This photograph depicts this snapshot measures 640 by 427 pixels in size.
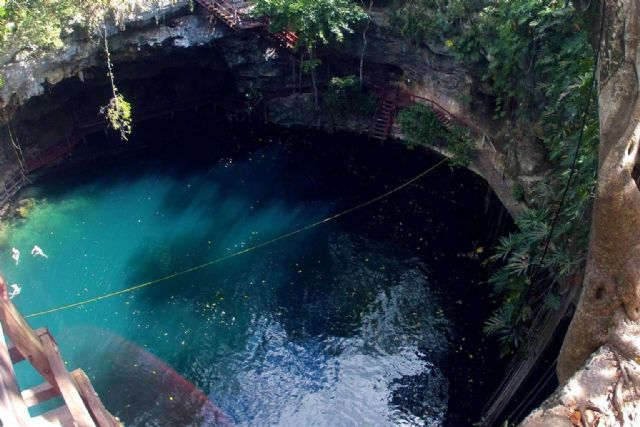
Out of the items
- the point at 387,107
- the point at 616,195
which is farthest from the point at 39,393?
the point at 387,107

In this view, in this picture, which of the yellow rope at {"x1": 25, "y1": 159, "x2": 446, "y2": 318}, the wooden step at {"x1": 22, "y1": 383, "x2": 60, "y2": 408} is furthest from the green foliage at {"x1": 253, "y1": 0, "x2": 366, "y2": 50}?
the wooden step at {"x1": 22, "y1": 383, "x2": 60, "y2": 408}

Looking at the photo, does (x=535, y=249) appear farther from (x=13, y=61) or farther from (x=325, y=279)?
(x=13, y=61)

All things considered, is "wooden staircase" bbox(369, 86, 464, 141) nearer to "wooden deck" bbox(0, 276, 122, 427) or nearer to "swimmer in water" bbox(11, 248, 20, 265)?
"swimmer in water" bbox(11, 248, 20, 265)

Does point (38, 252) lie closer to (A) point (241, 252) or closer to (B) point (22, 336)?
(A) point (241, 252)

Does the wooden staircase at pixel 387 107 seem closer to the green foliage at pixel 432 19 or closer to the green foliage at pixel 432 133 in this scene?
the green foliage at pixel 432 133

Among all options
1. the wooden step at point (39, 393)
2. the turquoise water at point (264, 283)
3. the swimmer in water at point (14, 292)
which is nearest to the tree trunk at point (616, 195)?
the turquoise water at point (264, 283)

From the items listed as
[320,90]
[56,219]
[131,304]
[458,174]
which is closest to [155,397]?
[131,304]
